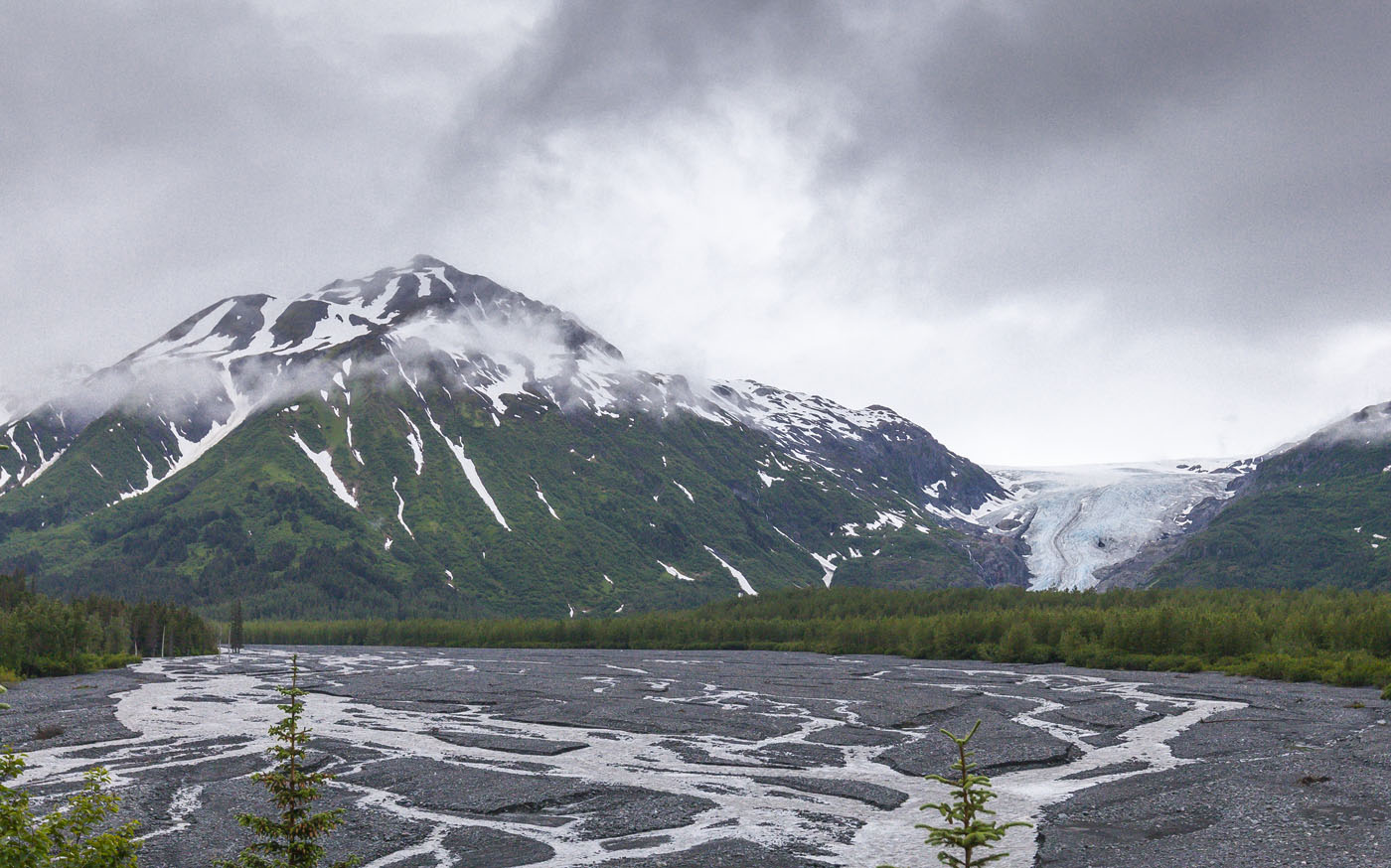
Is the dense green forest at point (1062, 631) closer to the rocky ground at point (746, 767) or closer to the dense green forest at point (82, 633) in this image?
the rocky ground at point (746, 767)

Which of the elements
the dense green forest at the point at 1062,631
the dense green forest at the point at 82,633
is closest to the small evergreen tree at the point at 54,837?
the dense green forest at the point at 1062,631

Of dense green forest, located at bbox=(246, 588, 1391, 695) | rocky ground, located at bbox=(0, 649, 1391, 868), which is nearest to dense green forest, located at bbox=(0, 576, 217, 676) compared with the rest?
rocky ground, located at bbox=(0, 649, 1391, 868)

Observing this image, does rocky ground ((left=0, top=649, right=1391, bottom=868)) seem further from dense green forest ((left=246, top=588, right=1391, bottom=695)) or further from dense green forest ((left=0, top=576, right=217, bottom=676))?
dense green forest ((left=0, top=576, right=217, bottom=676))

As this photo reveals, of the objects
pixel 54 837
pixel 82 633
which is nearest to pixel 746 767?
pixel 54 837

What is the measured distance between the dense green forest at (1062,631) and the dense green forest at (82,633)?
175ft

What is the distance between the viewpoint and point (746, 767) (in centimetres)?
4534

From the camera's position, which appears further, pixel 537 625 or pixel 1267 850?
pixel 537 625

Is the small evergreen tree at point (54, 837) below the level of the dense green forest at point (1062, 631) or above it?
above

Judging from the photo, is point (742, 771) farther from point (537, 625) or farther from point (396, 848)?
point (537, 625)

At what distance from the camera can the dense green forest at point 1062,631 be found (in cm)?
9344

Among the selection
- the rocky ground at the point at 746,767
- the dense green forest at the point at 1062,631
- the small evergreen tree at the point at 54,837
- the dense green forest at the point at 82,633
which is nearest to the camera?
the small evergreen tree at the point at 54,837

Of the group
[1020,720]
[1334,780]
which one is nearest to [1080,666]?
[1020,720]

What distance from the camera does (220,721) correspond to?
61750mm

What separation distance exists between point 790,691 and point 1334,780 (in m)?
44.7
